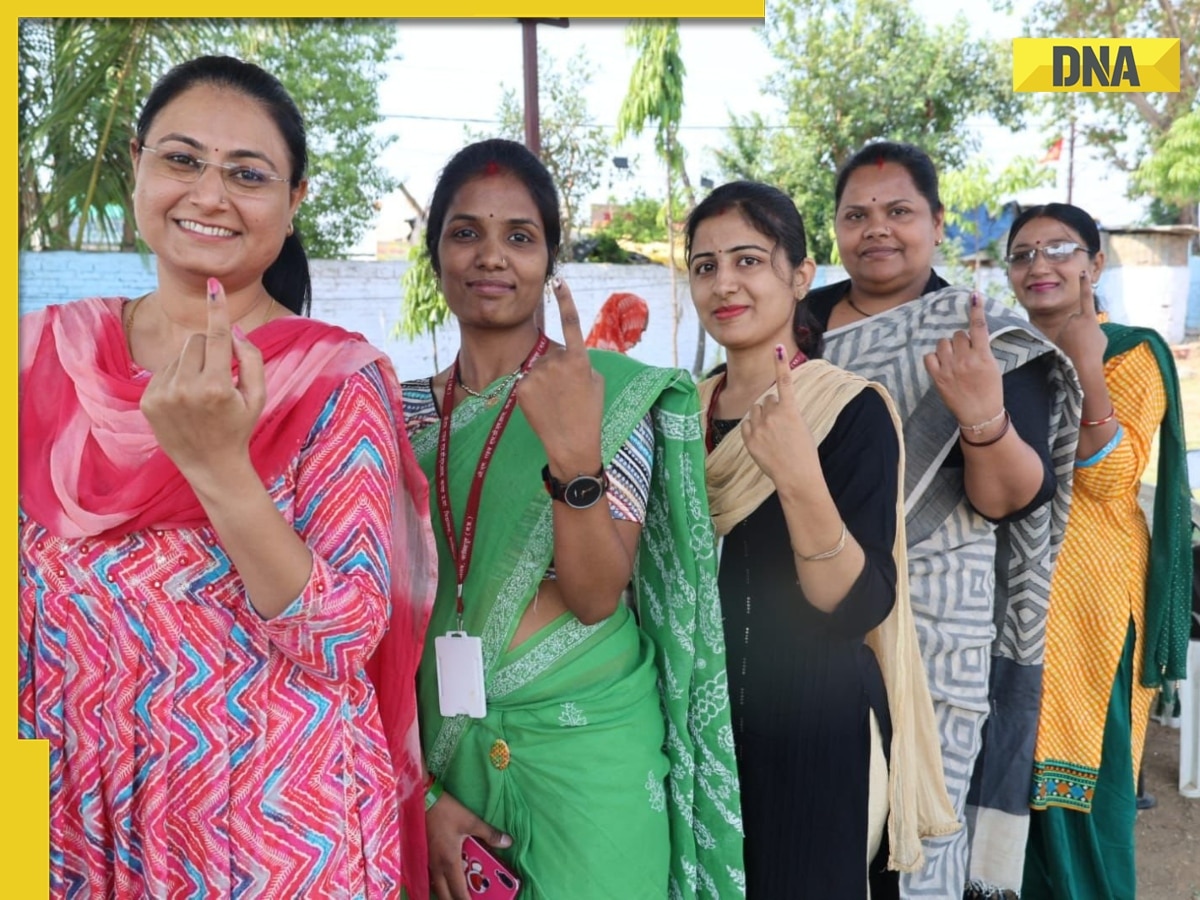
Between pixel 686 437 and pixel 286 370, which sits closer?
pixel 286 370

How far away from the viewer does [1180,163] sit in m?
11.1

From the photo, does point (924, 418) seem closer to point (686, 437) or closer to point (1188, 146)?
point (686, 437)

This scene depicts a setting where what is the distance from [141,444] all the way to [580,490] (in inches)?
21.9

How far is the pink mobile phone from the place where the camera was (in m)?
1.57

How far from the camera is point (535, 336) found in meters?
1.85

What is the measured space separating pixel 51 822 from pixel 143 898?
0.14 metres

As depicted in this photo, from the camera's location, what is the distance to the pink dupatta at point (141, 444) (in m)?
1.24

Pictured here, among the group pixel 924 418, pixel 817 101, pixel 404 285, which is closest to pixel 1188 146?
pixel 817 101

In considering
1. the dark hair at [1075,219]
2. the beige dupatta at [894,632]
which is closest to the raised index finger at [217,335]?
the beige dupatta at [894,632]

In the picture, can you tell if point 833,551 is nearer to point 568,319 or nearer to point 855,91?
point 568,319

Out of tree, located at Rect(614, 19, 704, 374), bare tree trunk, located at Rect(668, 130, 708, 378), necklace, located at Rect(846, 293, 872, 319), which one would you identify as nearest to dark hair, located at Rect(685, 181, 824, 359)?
necklace, located at Rect(846, 293, 872, 319)

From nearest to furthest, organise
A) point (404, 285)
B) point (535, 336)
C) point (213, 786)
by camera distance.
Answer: point (213, 786) < point (535, 336) < point (404, 285)

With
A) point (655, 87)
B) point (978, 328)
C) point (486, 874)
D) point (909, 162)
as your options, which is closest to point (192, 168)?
point (486, 874)

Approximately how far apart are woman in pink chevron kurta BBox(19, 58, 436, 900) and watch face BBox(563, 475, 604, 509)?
242 mm
